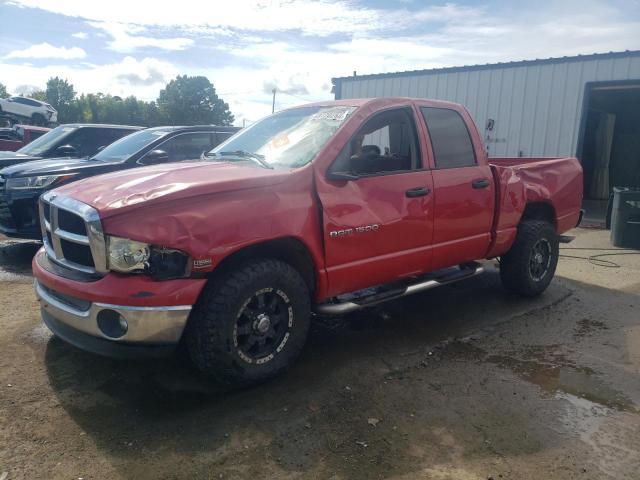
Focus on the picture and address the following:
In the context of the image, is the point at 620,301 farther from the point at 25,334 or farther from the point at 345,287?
the point at 25,334

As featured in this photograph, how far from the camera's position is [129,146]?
7.32 metres

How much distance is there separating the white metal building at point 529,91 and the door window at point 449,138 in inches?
373

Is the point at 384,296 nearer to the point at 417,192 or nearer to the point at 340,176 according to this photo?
the point at 417,192

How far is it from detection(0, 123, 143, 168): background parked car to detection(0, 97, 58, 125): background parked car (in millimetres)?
24571

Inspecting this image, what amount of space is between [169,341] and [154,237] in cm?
64

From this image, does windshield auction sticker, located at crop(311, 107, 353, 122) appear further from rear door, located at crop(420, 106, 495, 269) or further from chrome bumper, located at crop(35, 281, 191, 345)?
chrome bumper, located at crop(35, 281, 191, 345)

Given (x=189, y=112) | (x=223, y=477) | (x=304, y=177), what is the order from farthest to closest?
(x=189, y=112) → (x=304, y=177) → (x=223, y=477)

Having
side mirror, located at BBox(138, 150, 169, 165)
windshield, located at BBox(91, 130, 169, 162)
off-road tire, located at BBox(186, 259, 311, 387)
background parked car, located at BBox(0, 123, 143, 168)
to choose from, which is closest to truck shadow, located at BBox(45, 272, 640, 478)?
off-road tire, located at BBox(186, 259, 311, 387)

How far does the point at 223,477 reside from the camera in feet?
8.38

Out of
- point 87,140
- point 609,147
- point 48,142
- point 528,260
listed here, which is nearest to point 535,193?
point 528,260

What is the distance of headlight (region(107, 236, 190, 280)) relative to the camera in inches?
117

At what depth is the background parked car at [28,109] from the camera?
29.2m

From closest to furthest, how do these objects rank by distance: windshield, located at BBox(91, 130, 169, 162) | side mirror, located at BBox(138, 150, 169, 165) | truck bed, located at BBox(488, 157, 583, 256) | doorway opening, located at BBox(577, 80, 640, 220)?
truck bed, located at BBox(488, 157, 583, 256) < side mirror, located at BBox(138, 150, 169, 165) < windshield, located at BBox(91, 130, 169, 162) < doorway opening, located at BBox(577, 80, 640, 220)

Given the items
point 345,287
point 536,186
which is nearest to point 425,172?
point 345,287
